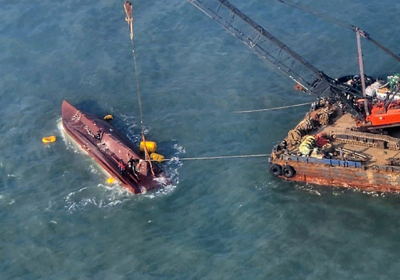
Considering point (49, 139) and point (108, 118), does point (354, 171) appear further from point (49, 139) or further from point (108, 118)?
point (49, 139)

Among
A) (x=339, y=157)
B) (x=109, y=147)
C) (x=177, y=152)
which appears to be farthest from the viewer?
(x=109, y=147)

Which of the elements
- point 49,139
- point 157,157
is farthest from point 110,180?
point 49,139

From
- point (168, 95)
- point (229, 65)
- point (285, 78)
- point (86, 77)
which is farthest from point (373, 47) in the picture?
point (86, 77)

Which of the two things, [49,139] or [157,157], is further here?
[49,139]

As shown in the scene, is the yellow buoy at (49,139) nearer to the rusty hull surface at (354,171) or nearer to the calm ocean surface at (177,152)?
the calm ocean surface at (177,152)

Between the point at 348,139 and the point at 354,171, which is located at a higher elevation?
the point at 348,139

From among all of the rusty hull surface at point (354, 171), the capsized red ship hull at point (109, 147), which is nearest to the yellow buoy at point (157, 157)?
the capsized red ship hull at point (109, 147)
